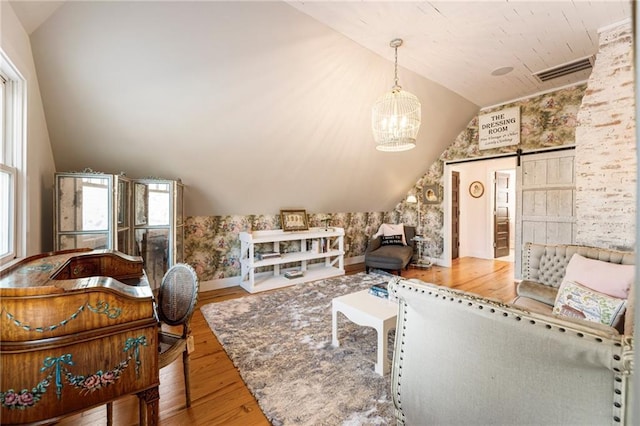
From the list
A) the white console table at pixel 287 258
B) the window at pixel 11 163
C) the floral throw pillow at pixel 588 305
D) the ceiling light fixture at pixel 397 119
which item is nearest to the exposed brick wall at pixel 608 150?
the floral throw pillow at pixel 588 305

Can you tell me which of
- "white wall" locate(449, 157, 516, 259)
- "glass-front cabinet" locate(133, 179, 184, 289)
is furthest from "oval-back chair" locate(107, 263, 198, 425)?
"white wall" locate(449, 157, 516, 259)

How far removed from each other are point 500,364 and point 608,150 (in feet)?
9.21

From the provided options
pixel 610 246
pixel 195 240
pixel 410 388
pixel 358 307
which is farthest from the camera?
pixel 195 240

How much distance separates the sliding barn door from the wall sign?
406 mm

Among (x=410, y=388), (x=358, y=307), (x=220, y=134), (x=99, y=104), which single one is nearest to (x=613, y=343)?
(x=410, y=388)

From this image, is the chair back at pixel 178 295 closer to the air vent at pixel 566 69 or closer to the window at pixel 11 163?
the window at pixel 11 163

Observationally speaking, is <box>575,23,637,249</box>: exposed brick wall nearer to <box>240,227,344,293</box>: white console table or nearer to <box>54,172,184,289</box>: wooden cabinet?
<box>240,227,344,293</box>: white console table

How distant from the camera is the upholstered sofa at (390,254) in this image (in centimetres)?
454

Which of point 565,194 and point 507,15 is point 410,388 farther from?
point 565,194

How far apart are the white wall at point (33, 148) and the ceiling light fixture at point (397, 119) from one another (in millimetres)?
2590

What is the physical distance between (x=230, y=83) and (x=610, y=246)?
155 inches

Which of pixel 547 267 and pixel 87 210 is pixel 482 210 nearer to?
pixel 547 267

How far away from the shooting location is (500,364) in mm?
1033

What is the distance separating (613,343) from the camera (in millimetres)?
820
